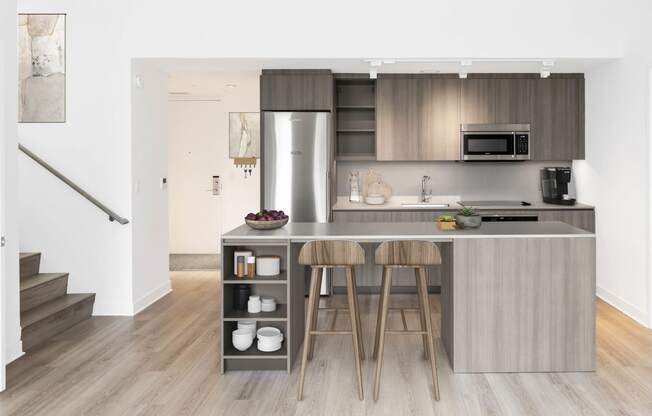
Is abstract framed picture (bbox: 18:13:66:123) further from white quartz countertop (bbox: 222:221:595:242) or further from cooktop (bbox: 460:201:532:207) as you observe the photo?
cooktop (bbox: 460:201:532:207)

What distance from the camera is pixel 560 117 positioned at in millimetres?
6191

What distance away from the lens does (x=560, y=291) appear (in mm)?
3668

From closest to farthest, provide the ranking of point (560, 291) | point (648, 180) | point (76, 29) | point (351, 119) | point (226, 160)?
point (560, 291), point (648, 180), point (76, 29), point (351, 119), point (226, 160)

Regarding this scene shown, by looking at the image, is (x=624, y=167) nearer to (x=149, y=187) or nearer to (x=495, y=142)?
(x=495, y=142)

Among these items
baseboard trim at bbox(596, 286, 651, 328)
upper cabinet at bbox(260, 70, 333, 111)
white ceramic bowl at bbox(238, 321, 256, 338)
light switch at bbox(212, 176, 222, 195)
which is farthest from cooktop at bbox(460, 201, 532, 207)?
light switch at bbox(212, 176, 222, 195)

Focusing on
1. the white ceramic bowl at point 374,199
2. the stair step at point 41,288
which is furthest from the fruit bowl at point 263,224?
the white ceramic bowl at point 374,199

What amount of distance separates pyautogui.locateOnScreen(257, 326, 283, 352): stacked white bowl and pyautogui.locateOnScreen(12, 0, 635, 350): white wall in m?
1.99

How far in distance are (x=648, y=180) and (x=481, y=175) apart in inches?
83.1

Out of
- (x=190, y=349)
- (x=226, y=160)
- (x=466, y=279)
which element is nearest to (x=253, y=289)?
(x=190, y=349)

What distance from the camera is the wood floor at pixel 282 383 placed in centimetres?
314

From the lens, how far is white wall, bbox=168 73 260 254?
8758 mm

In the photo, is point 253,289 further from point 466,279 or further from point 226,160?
point 226,160

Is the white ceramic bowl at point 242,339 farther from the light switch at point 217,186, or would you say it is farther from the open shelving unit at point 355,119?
the light switch at point 217,186

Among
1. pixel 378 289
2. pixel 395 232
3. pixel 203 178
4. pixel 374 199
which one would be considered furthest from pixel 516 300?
pixel 203 178
